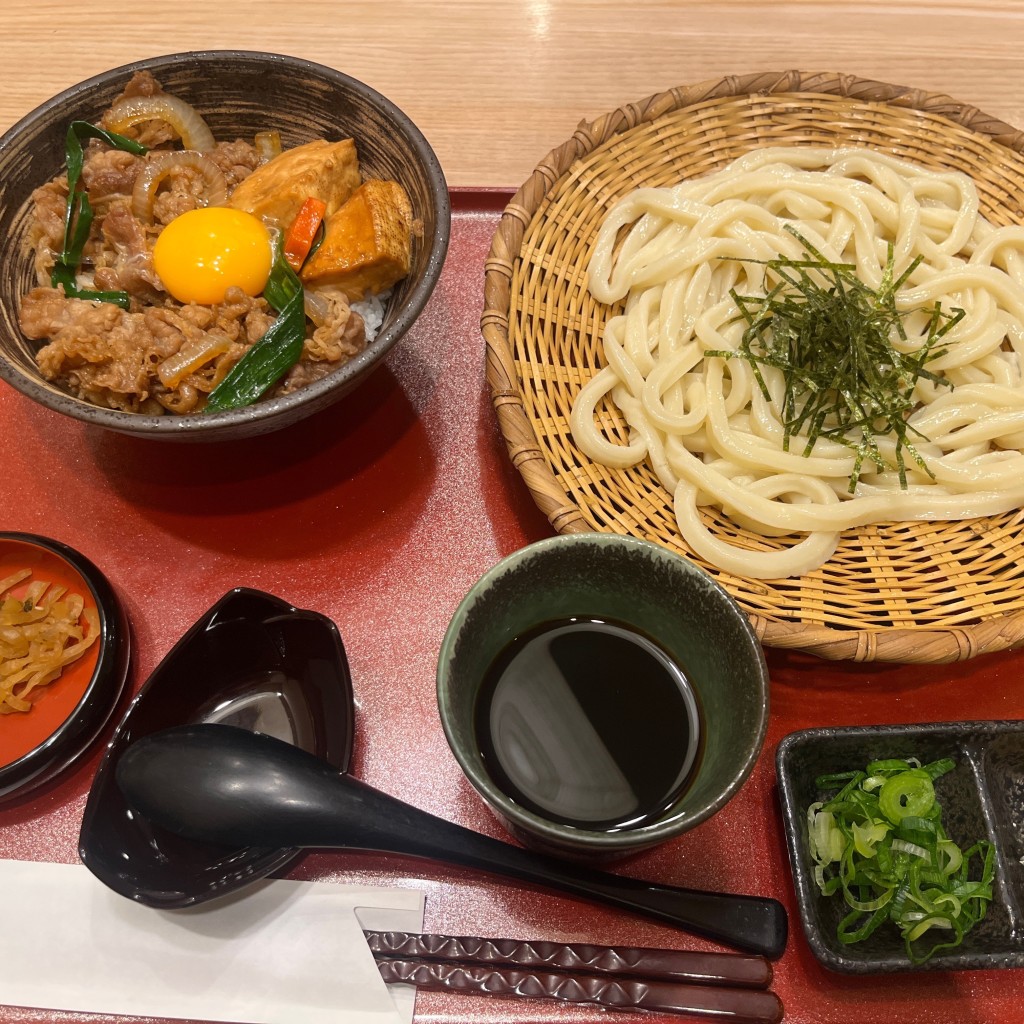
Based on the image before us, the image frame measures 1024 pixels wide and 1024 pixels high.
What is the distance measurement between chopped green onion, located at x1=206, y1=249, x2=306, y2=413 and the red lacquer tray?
0.76 feet

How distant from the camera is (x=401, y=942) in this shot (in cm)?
135

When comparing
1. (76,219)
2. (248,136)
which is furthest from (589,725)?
(248,136)

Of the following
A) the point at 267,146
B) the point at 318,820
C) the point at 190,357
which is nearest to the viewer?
the point at 318,820

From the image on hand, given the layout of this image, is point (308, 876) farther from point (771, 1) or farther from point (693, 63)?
point (771, 1)

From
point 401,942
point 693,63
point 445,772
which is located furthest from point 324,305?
point 693,63

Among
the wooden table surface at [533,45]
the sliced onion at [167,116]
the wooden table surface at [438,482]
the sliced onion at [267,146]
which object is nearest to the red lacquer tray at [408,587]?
the wooden table surface at [438,482]

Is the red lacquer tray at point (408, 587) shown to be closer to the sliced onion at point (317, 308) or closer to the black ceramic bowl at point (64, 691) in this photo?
the black ceramic bowl at point (64, 691)

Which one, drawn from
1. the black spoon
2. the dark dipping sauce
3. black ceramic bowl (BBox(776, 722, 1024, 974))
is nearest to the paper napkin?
the black spoon

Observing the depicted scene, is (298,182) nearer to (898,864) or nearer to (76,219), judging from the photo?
(76,219)

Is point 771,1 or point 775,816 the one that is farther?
point 771,1

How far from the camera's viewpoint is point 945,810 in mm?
1518

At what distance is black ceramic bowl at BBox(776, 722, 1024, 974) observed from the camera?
1.30 metres

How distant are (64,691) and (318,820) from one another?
2.14ft

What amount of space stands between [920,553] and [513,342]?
3.40 feet
